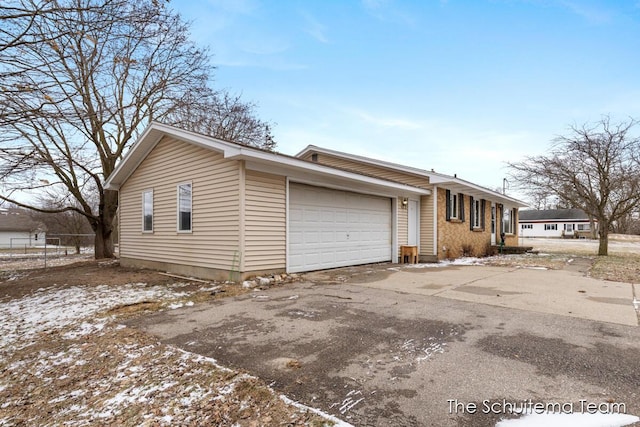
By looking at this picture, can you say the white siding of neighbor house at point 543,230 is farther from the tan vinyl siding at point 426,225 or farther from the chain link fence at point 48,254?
the chain link fence at point 48,254

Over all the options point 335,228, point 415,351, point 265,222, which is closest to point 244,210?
point 265,222

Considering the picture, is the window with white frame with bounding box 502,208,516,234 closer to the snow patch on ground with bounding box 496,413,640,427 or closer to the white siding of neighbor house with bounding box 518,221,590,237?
the snow patch on ground with bounding box 496,413,640,427

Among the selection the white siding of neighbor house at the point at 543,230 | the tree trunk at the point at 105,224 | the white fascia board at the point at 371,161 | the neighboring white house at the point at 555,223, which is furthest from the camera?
the white siding of neighbor house at the point at 543,230

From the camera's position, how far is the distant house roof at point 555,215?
148 feet

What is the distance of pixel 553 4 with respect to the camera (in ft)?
30.6

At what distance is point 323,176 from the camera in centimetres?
924

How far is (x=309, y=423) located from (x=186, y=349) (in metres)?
2.05

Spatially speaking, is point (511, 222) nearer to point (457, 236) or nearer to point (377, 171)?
point (457, 236)

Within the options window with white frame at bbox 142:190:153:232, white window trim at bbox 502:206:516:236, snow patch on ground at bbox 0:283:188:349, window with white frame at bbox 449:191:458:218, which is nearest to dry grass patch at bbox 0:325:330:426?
snow patch on ground at bbox 0:283:188:349

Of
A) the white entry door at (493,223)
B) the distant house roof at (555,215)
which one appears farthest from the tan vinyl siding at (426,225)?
the distant house roof at (555,215)

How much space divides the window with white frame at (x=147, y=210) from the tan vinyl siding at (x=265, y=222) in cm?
483

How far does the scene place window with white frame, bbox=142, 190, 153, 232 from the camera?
1067cm

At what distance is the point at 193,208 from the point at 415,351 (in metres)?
7.16

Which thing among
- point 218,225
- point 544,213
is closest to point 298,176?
point 218,225
